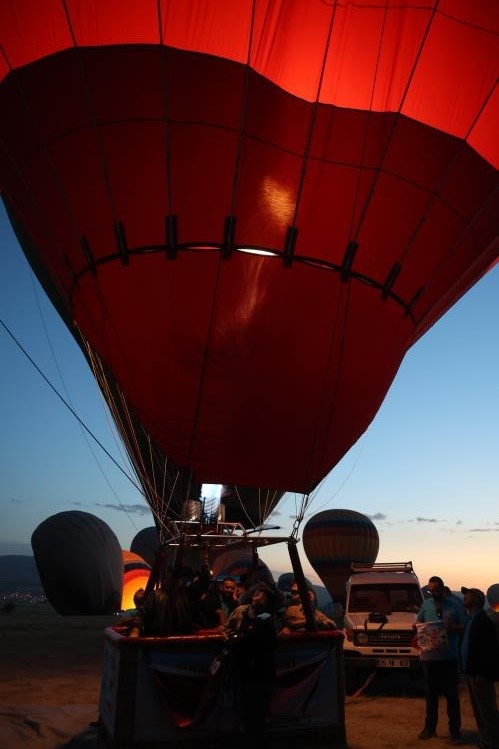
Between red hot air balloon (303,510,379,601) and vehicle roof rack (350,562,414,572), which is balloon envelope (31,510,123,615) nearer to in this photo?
red hot air balloon (303,510,379,601)

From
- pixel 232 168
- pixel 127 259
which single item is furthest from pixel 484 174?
pixel 127 259

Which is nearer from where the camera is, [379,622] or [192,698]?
[192,698]

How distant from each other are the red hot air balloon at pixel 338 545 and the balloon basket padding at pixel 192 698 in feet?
93.7

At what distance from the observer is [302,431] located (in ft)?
23.5

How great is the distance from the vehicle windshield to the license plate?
1.11 metres

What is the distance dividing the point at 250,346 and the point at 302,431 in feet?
3.70

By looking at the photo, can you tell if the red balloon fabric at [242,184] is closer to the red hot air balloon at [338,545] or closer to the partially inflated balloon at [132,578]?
the partially inflated balloon at [132,578]

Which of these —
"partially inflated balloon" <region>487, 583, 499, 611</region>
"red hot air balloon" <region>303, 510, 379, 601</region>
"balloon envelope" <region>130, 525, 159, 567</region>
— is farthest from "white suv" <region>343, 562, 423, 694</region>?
"balloon envelope" <region>130, 525, 159, 567</region>

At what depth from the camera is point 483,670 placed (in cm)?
556

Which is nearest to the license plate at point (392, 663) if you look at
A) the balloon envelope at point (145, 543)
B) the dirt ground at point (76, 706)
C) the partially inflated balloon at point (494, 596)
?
the dirt ground at point (76, 706)

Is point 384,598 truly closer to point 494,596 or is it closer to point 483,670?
point 483,670

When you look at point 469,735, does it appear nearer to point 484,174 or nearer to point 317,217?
point 317,217

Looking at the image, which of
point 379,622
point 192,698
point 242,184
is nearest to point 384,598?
point 379,622

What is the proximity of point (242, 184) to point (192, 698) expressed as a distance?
4.84 metres
